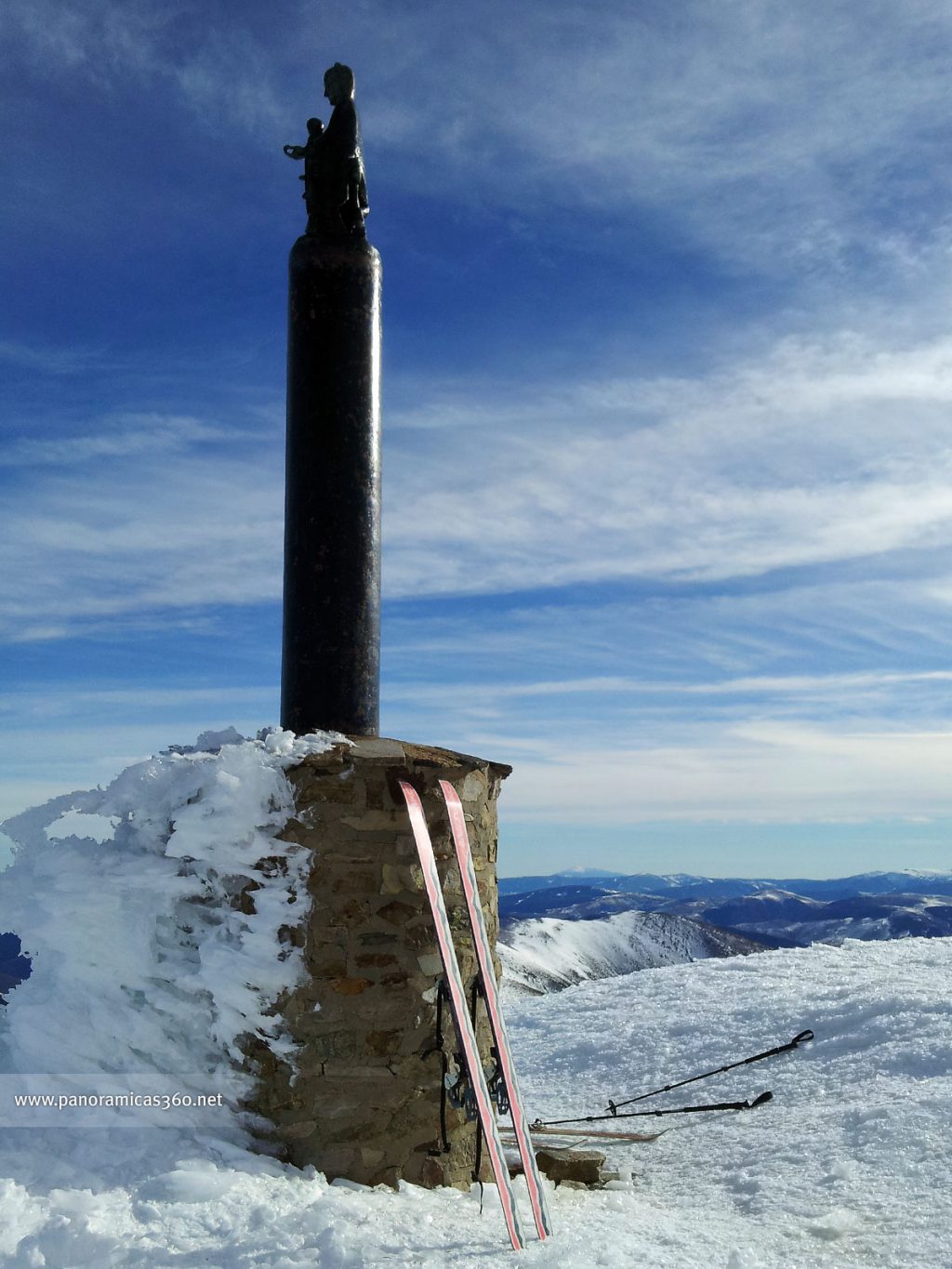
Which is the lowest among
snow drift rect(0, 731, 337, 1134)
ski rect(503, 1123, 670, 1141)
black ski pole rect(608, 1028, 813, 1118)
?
ski rect(503, 1123, 670, 1141)

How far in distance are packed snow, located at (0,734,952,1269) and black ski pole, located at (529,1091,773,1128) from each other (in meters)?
0.17

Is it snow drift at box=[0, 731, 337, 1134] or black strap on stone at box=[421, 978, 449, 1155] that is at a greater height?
snow drift at box=[0, 731, 337, 1134]

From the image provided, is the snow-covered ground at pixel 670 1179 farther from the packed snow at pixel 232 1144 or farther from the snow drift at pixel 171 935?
the snow drift at pixel 171 935

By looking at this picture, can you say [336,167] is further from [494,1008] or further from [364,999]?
[494,1008]

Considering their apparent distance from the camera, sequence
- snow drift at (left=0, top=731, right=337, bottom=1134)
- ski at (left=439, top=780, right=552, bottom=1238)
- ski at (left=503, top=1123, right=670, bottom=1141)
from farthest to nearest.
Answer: ski at (left=503, top=1123, right=670, bottom=1141)
snow drift at (left=0, top=731, right=337, bottom=1134)
ski at (left=439, top=780, right=552, bottom=1238)

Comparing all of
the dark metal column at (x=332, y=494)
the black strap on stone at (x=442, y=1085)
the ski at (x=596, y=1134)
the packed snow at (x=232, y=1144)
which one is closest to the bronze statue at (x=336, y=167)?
the dark metal column at (x=332, y=494)

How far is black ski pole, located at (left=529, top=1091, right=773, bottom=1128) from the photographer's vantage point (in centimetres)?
911

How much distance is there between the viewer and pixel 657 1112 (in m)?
9.41

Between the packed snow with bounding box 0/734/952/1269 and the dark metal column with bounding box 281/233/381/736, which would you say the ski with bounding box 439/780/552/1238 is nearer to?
the packed snow with bounding box 0/734/952/1269

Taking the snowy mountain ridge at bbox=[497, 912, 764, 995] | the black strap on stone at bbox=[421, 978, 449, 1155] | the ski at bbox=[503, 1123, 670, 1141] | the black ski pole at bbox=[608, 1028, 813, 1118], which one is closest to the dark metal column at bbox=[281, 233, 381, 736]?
the black strap on stone at bbox=[421, 978, 449, 1155]

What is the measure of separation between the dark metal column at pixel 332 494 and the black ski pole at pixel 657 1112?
425cm

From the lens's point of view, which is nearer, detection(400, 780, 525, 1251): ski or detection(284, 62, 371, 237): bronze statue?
detection(400, 780, 525, 1251): ski

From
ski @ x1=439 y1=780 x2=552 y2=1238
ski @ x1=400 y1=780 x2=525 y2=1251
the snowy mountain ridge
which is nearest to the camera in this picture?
ski @ x1=400 y1=780 x2=525 y2=1251

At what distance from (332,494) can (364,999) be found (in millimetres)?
3780
